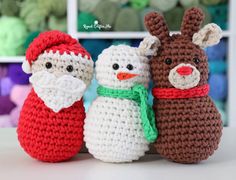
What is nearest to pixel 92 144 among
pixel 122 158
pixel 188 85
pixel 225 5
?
pixel 122 158

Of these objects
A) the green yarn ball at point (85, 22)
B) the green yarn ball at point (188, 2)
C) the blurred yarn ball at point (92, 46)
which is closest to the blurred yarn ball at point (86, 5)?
the green yarn ball at point (85, 22)

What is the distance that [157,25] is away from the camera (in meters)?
0.58

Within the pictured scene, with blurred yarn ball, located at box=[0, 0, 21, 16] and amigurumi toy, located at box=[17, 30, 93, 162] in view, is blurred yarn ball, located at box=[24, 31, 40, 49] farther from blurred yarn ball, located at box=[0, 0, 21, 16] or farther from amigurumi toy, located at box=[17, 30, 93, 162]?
amigurumi toy, located at box=[17, 30, 93, 162]

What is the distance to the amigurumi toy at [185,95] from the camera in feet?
1.83

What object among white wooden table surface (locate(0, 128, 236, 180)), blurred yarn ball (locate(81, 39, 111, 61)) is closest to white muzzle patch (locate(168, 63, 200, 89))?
white wooden table surface (locate(0, 128, 236, 180))

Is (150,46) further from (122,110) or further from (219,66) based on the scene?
(219,66)

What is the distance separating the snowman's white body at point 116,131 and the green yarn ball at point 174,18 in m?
1.20

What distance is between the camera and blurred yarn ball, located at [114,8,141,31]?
174 cm

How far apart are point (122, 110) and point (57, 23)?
124 cm

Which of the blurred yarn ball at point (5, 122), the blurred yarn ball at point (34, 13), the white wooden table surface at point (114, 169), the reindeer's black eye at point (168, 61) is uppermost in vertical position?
the blurred yarn ball at point (34, 13)

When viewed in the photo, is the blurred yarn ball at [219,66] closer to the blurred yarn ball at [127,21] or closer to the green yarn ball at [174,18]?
the green yarn ball at [174,18]

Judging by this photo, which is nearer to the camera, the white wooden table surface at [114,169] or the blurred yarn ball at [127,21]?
the white wooden table surface at [114,169]

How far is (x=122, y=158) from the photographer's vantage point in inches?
22.4

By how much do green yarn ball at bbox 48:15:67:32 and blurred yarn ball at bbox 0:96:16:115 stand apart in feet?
1.13
